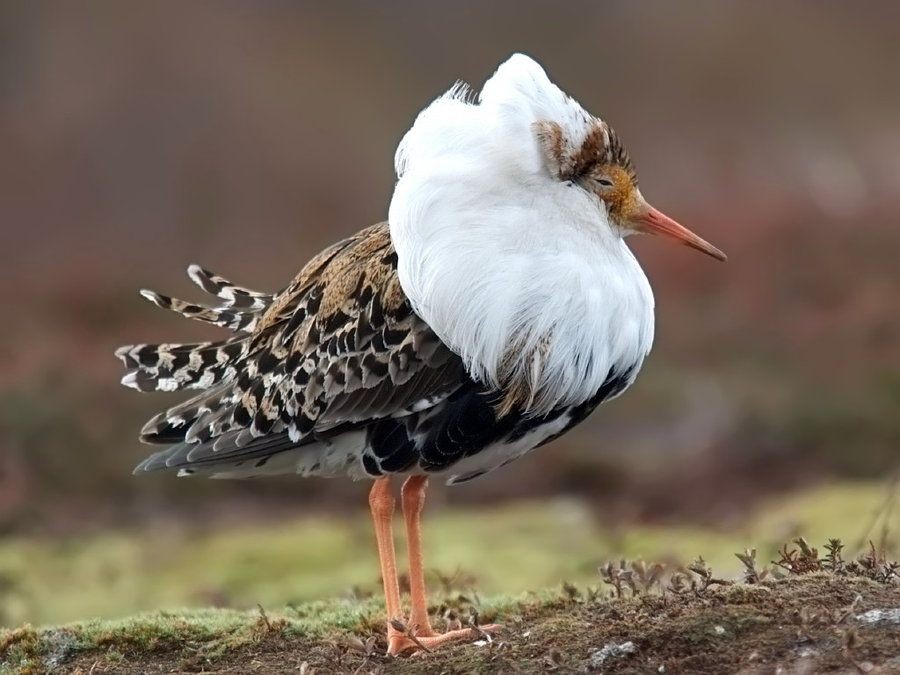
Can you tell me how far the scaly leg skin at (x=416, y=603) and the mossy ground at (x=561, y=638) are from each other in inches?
5.4

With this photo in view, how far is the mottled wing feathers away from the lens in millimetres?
6879

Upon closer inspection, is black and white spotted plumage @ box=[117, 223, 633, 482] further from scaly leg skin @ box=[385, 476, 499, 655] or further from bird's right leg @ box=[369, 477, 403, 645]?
scaly leg skin @ box=[385, 476, 499, 655]

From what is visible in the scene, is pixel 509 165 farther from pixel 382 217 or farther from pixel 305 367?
pixel 382 217

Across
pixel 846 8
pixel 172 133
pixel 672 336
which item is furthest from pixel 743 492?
pixel 846 8

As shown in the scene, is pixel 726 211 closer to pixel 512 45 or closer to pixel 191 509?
pixel 512 45

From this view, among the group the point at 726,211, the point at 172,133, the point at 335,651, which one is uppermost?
the point at 172,133

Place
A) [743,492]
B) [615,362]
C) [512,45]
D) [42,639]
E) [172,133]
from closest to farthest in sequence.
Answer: [615,362]
[42,639]
[743,492]
[172,133]
[512,45]

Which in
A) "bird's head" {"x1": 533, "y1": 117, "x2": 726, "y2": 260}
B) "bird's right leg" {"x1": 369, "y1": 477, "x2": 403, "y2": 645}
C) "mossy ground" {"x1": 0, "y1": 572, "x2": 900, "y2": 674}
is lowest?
"mossy ground" {"x1": 0, "y1": 572, "x2": 900, "y2": 674}

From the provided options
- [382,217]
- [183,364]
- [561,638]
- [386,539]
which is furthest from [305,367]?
[382,217]

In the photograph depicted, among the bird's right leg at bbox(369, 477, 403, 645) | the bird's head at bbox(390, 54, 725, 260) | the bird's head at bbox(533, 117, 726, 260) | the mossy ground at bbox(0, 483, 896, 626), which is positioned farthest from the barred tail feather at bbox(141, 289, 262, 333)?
the mossy ground at bbox(0, 483, 896, 626)

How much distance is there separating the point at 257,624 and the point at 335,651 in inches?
28.5

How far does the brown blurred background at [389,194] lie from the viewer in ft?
57.4

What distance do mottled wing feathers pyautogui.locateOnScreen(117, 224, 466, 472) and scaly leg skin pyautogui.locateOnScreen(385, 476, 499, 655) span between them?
2.33ft

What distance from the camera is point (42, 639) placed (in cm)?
726
